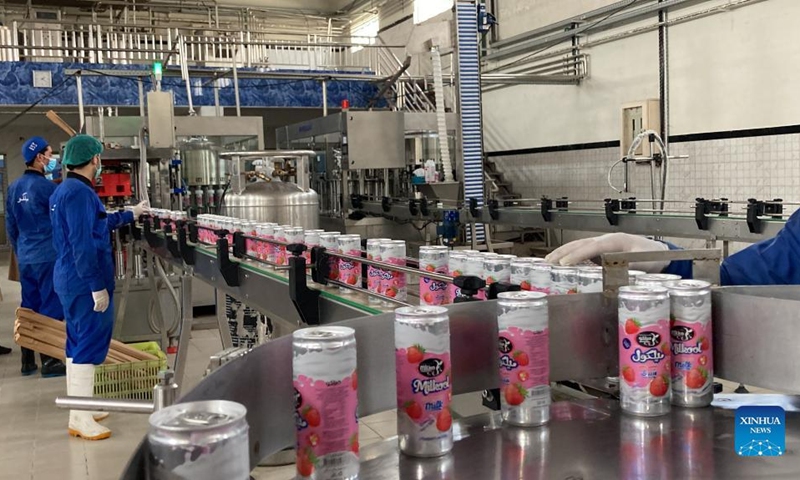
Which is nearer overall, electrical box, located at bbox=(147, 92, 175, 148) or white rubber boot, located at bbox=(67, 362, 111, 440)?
white rubber boot, located at bbox=(67, 362, 111, 440)

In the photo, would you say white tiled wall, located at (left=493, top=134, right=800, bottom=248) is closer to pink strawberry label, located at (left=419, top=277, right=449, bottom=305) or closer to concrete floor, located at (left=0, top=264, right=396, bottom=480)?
concrete floor, located at (left=0, top=264, right=396, bottom=480)

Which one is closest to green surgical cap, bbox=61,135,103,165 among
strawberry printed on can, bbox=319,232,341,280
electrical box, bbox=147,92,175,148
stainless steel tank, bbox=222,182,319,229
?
stainless steel tank, bbox=222,182,319,229

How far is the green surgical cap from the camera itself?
358 cm

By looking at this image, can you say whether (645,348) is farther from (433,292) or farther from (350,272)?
(350,272)

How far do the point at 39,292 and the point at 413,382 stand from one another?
15.2 ft

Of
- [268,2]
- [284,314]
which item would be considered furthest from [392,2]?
[284,314]

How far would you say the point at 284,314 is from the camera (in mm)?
2209

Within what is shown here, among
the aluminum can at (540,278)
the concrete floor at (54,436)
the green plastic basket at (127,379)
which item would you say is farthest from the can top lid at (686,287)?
the green plastic basket at (127,379)

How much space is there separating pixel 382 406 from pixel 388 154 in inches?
203

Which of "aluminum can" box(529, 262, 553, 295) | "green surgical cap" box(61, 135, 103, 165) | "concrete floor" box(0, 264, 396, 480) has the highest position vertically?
"green surgical cap" box(61, 135, 103, 165)

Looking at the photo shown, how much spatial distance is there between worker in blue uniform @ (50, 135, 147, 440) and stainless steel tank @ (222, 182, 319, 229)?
751 millimetres

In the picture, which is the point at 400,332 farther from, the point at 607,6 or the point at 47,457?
the point at 607,6

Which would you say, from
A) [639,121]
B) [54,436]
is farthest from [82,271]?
[639,121]

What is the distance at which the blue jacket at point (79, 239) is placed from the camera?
3490 millimetres
